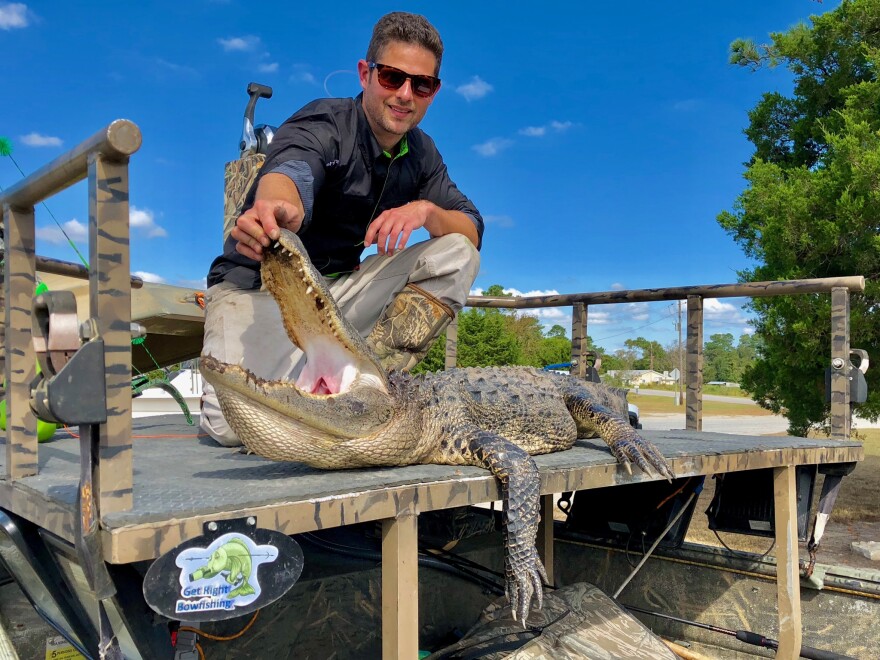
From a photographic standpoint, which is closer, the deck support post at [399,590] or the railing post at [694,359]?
the deck support post at [399,590]

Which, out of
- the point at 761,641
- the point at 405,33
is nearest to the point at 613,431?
the point at 761,641

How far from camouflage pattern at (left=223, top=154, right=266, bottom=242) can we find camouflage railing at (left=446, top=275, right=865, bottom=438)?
5.00ft

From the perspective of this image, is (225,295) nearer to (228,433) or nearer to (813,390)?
(228,433)

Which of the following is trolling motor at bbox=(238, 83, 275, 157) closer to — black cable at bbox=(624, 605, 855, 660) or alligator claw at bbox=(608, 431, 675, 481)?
alligator claw at bbox=(608, 431, 675, 481)

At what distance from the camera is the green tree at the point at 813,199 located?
7.90 metres

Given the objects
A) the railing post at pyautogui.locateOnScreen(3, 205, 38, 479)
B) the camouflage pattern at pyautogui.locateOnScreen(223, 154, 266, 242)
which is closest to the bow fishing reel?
the railing post at pyautogui.locateOnScreen(3, 205, 38, 479)

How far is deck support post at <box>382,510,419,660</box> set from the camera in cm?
164

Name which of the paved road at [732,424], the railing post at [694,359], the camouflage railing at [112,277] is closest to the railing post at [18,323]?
the camouflage railing at [112,277]

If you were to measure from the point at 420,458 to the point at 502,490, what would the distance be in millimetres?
331

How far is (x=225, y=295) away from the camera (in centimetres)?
292

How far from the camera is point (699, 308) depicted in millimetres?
4152

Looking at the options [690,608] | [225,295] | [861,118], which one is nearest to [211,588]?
[225,295]

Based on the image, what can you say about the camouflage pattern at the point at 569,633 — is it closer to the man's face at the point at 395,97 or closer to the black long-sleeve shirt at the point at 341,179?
the black long-sleeve shirt at the point at 341,179

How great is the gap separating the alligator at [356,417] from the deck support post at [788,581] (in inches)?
29.3
